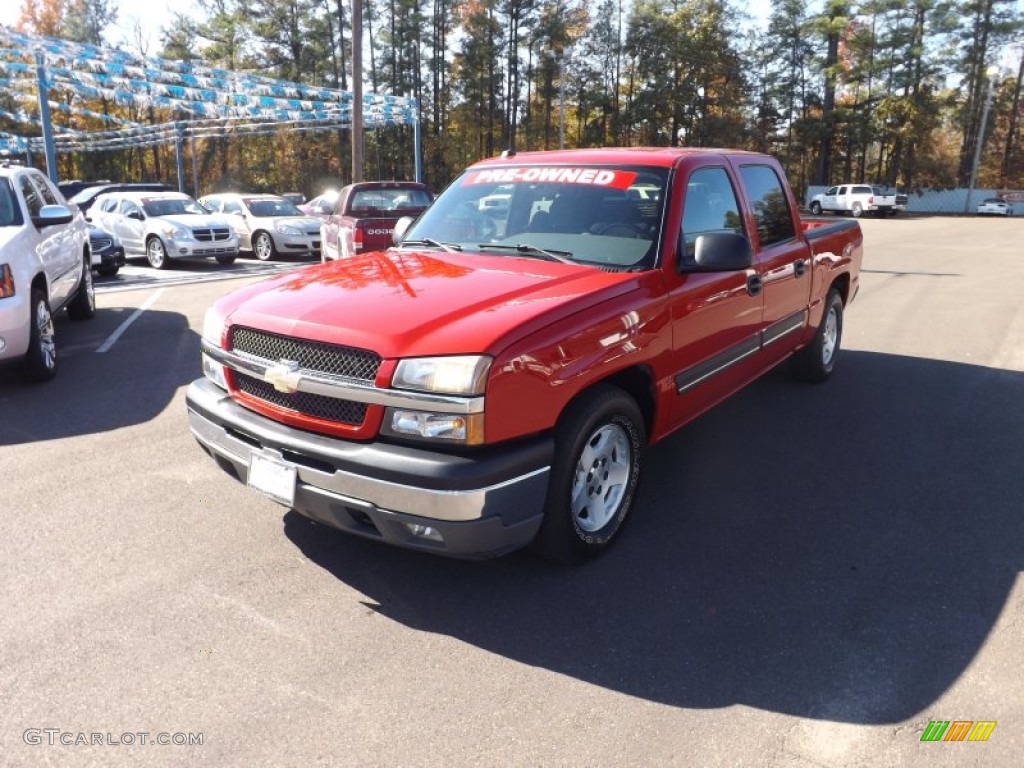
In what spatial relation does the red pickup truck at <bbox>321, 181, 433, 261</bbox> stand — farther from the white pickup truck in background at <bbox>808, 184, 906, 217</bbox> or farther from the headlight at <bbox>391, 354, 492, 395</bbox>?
the white pickup truck in background at <bbox>808, 184, 906, 217</bbox>

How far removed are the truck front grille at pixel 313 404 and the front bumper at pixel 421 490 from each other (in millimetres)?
89

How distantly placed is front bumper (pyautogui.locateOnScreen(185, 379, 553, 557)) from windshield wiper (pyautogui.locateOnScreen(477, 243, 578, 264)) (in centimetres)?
121

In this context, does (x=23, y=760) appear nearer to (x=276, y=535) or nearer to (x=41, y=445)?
(x=276, y=535)

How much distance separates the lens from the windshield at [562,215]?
390 centimetres

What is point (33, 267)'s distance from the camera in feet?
20.8

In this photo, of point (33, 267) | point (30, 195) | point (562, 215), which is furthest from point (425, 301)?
point (30, 195)

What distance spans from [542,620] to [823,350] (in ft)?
14.3

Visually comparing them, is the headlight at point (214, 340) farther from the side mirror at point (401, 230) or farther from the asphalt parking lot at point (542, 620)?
the side mirror at point (401, 230)

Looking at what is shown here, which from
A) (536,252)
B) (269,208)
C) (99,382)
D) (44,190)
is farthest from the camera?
(269,208)

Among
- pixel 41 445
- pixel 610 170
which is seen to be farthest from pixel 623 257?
pixel 41 445

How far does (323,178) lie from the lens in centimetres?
5325

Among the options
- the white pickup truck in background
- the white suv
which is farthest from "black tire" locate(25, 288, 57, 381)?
the white pickup truck in background

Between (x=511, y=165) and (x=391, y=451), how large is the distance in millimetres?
2478

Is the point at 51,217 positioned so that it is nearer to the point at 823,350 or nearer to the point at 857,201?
the point at 823,350
